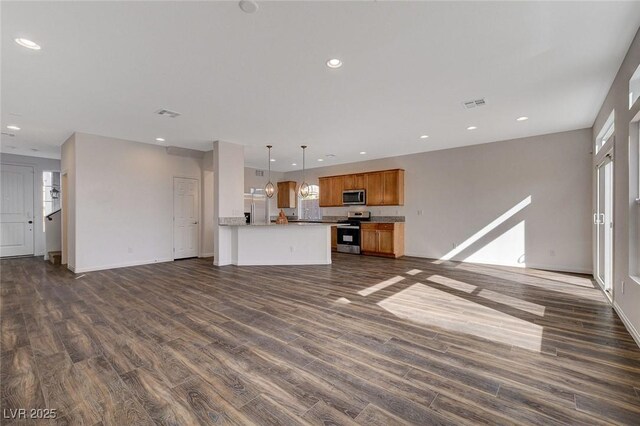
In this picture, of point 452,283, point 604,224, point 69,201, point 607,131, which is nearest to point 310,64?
point 452,283

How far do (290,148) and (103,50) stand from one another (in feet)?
14.6

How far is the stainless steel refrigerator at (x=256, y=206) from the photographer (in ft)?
32.1

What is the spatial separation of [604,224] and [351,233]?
5.24m

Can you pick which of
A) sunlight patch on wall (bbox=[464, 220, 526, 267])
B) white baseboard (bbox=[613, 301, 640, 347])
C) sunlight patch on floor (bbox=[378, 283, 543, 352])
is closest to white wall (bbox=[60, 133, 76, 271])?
sunlight patch on floor (bbox=[378, 283, 543, 352])

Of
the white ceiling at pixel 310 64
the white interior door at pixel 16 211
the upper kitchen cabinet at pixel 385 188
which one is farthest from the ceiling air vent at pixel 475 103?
the white interior door at pixel 16 211

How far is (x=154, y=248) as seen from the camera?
261 inches

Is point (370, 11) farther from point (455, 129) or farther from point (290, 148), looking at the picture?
point (290, 148)

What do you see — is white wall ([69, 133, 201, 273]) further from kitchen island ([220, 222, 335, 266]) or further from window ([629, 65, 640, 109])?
window ([629, 65, 640, 109])

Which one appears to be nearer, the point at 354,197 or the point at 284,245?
the point at 284,245

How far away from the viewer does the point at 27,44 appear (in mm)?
2652

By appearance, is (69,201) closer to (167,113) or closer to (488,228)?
(167,113)

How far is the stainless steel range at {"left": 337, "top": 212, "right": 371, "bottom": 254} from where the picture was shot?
8180 millimetres

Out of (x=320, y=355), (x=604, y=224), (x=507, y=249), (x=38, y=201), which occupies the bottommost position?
(x=320, y=355)

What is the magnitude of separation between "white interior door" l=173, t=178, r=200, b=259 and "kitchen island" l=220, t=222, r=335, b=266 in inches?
64.4
